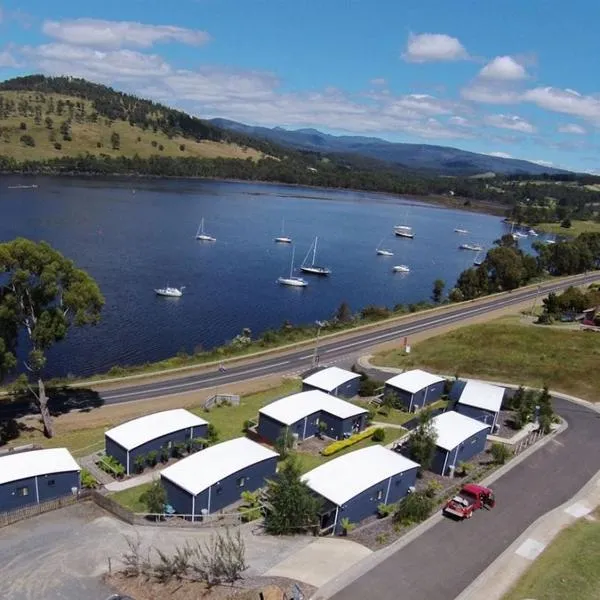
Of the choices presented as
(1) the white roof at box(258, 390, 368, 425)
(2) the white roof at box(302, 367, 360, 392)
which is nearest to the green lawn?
(1) the white roof at box(258, 390, 368, 425)

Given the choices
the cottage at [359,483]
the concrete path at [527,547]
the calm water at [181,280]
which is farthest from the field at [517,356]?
the calm water at [181,280]

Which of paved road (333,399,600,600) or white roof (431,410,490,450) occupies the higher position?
white roof (431,410,490,450)

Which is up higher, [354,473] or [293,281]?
[354,473]

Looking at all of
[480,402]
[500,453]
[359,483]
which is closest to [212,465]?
[359,483]

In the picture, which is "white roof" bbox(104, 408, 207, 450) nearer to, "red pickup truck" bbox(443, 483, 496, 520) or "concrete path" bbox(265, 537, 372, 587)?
"concrete path" bbox(265, 537, 372, 587)

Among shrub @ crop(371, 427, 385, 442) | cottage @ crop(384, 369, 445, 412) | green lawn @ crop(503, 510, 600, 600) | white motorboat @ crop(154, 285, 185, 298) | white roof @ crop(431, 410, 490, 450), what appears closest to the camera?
green lawn @ crop(503, 510, 600, 600)

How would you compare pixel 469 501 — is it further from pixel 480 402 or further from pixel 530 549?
pixel 480 402

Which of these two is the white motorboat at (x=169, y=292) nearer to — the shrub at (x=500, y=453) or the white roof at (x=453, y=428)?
the white roof at (x=453, y=428)
